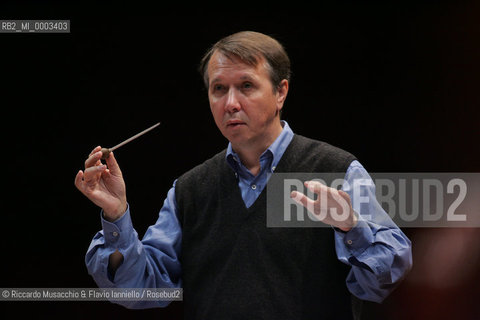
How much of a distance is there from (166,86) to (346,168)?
805 mm

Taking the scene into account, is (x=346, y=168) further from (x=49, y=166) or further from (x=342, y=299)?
(x=49, y=166)

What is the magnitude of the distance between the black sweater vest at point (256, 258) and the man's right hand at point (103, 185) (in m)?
0.24

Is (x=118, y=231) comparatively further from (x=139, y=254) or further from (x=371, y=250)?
(x=371, y=250)

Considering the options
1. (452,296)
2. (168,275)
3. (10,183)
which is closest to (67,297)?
(10,183)

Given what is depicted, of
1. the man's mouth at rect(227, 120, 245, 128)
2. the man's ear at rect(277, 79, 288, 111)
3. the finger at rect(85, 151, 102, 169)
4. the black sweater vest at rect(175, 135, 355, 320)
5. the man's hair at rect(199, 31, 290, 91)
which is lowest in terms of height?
the black sweater vest at rect(175, 135, 355, 320)

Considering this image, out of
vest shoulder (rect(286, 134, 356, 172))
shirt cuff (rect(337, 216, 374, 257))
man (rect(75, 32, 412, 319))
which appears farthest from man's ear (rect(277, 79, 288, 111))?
shirt cuff (rect(337, 216, 374, 257))

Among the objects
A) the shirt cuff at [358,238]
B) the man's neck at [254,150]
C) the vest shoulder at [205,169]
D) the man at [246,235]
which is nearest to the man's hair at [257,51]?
the man at [246,235]

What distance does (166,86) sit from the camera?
2.02 m

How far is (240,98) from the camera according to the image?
150cm

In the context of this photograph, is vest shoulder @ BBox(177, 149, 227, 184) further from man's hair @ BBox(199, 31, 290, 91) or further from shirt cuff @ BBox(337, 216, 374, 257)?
shirt cuff @ BBox(337, 216, 374, 257)

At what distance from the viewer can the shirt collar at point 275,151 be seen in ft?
5.13

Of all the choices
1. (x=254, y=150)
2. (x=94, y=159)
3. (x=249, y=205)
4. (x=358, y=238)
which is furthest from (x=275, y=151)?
(x=94, y=159)

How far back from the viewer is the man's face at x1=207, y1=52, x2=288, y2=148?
1506 mm

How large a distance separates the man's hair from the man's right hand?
426 mm
